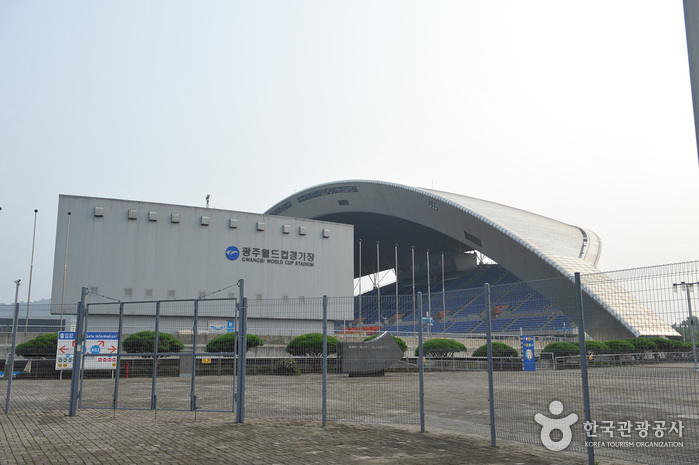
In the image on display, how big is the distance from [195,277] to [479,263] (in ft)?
164

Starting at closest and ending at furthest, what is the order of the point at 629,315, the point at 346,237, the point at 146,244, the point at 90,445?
the point at 629,315 → the point at 90,445 → the point at 146,244 → the point at 346,237

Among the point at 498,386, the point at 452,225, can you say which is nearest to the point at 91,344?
the point at 498,386

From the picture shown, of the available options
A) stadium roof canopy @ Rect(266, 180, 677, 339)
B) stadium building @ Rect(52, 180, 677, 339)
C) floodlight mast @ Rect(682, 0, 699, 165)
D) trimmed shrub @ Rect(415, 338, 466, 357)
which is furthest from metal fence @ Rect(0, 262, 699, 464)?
stadium roof canopy @ Rect(266, 180, 677, 339)

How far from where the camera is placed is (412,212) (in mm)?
59719

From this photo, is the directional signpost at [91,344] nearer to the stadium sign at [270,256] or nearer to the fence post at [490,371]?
the fence post at [490,371]

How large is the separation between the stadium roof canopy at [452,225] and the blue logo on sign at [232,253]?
20.8 meters

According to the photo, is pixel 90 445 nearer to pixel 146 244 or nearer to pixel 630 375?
pixel 630 375

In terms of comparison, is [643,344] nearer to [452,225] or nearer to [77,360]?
[77,360]

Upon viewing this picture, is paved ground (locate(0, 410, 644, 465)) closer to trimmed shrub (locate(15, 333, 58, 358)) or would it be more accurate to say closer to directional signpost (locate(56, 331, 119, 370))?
directional signpost (locate(56, 331, 119, 370))

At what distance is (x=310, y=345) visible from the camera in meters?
23.6

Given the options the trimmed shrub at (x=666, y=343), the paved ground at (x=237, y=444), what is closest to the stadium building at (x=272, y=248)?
the paved ground at (x=237, y=444)

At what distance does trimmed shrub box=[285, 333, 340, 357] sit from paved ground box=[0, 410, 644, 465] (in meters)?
9.63

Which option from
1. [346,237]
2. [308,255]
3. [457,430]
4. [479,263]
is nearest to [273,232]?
[308,255]

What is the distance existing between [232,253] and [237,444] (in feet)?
110
